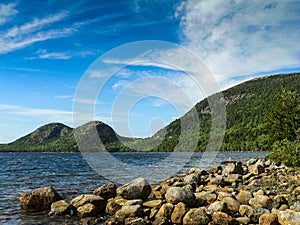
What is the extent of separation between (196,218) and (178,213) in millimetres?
958

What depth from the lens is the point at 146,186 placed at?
16781 mm

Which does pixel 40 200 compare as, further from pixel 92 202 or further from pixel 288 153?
pixel 288 153

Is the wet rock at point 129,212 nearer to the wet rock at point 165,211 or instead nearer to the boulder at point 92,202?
the wet rock at point 165,211

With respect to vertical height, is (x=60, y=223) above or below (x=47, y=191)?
below

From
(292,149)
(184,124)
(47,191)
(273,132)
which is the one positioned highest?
(184,124)

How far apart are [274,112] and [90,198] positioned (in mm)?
41188

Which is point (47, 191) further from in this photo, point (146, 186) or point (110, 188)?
point (146, 186)

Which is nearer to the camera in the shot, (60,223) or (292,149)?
(60,223)

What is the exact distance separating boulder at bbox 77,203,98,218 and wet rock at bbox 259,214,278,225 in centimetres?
734

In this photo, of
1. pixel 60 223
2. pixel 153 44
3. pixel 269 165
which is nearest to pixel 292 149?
pixel 269 165

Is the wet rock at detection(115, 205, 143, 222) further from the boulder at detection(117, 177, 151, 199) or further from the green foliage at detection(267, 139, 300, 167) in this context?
the green foliage at detection(267, 139, 300, 167)

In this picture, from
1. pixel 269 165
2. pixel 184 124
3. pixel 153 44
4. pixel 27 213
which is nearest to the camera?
pixel 27 213

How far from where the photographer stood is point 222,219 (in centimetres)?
1224

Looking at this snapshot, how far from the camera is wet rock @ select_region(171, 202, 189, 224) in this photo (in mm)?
12867
